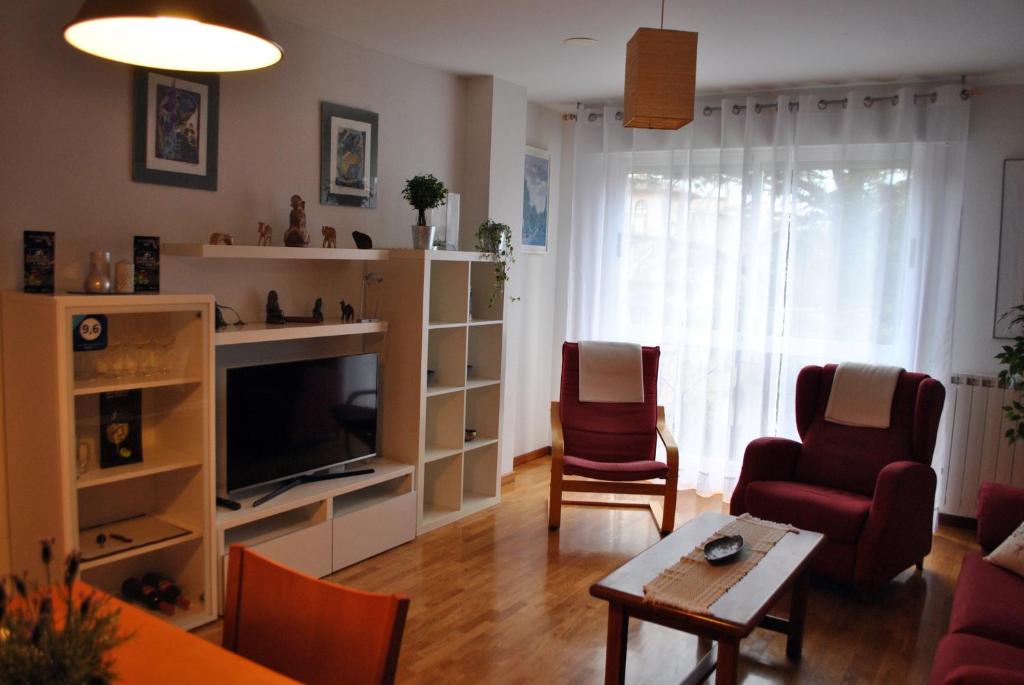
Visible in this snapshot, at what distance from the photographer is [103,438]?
2928mm

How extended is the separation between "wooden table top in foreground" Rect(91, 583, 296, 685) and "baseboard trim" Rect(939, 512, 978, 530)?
4.49 meters

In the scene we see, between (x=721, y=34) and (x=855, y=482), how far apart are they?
2333 millimetres

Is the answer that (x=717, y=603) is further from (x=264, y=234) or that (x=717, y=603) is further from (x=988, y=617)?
(x=264, y=234)

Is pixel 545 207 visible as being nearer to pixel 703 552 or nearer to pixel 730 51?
pixel 730 51

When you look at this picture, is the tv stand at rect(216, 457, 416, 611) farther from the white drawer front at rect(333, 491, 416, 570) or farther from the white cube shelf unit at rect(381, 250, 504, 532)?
the white cube shelf unit at rect(381, 250, 504, 532)

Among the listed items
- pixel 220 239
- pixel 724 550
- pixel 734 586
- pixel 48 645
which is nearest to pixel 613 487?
pixel 724 550

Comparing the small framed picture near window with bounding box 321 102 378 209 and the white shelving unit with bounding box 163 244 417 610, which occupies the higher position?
the small framed picture near window with bounding box 321 102 378 209

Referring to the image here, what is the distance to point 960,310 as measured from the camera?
4.68 metres

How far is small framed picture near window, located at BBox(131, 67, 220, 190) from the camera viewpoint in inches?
127

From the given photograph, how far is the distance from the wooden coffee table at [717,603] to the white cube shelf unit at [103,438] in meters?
1.67

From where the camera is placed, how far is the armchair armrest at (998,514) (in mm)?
3121

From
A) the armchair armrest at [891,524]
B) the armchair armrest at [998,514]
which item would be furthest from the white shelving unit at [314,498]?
the armchair armrest at [998,514]

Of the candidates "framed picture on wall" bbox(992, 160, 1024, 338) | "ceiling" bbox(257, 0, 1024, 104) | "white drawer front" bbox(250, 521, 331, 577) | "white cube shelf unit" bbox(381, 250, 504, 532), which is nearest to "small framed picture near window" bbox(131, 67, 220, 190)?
"ceiling" bbox(257, 0, 1024, 104)

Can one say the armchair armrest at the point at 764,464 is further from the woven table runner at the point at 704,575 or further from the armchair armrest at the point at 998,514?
the armchair armrest at the point at 998,514
